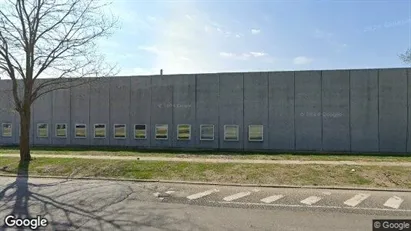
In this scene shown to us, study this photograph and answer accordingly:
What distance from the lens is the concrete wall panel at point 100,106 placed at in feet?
78.0

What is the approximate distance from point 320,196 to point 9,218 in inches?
301

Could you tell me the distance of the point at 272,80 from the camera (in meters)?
21.1

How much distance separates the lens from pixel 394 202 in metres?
8.28

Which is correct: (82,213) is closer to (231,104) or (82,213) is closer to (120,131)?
(231,104)

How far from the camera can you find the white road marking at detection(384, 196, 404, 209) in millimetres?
7917

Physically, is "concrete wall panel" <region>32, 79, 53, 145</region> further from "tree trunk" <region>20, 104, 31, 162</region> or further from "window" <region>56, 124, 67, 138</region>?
"tree trunk" <region>20, 104, 31, 162</region>

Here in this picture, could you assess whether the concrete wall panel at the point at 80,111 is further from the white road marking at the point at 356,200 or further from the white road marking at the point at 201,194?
the white road marking at the point at 356,200

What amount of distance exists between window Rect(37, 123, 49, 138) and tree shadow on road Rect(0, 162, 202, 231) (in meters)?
16.4

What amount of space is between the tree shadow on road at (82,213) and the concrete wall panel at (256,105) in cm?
1291

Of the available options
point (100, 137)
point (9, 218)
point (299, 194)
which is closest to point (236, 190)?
point (299, 194)

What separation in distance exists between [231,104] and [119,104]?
8248mm

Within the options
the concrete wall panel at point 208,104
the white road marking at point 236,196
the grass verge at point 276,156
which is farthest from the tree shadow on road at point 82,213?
the concrete wall panel at point 208,104

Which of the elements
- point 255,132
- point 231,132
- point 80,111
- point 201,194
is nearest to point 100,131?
point 80,111

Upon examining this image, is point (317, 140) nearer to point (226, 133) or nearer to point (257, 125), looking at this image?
point (257, 125)
